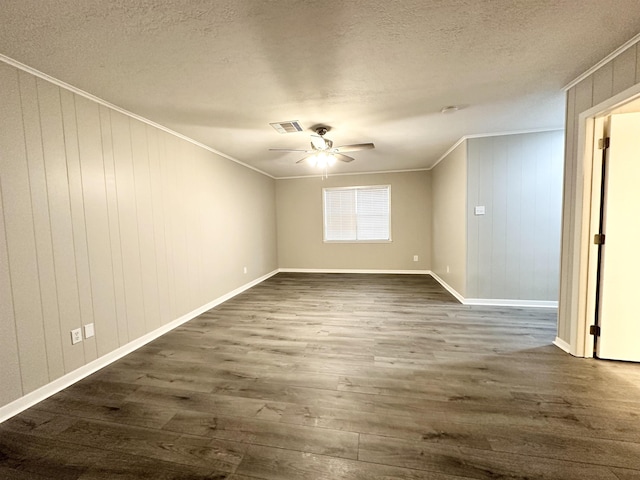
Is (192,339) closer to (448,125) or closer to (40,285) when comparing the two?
(40,285)

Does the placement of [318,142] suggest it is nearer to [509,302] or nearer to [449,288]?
[449,288]

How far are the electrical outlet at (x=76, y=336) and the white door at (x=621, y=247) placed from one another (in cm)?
451

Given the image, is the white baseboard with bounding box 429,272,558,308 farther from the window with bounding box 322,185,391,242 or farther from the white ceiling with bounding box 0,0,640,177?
the window with bounding box 322,185,391,242

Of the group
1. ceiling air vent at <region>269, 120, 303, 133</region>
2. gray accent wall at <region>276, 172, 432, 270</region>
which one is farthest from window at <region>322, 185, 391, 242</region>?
ceiling air vent at <region>269, 120, 303, 133</region>

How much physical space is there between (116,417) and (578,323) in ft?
12.4

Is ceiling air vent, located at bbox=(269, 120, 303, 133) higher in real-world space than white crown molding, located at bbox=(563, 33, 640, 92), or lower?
lower

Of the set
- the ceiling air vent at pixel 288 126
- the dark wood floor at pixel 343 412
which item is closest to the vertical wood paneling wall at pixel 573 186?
the dark wood floor at pixel 343 412

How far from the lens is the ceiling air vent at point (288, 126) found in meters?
3.04

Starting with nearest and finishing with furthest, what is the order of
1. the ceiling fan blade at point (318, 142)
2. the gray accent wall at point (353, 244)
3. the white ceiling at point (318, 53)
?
1. the white ceiling at point (318, 53)
2. the ceiling fan blade at point (318, 142)
3. the gray accent wall at point (353, 244)

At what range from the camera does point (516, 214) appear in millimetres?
3678

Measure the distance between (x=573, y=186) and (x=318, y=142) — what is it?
2625 millimetres

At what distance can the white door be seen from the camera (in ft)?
7.14

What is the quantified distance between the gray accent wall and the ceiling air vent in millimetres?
3156

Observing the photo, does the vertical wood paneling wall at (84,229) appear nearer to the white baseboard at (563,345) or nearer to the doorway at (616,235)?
the white baseboard at (563,345)
